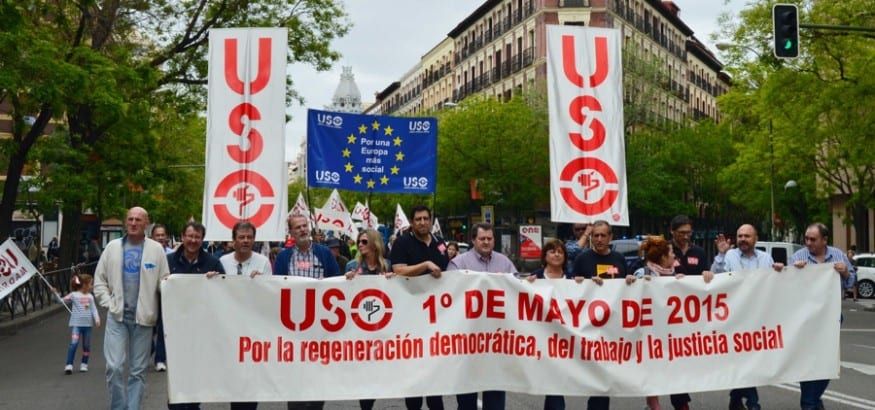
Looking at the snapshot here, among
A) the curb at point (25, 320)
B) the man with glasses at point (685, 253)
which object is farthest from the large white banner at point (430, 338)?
Result: the curb at point (25, 320)

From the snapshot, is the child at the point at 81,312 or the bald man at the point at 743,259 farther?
the child at the point at 81,312

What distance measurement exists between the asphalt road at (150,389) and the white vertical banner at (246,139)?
1.87 m

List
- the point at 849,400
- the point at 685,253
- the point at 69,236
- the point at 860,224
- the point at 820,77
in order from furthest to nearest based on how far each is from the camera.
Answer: the point at 860,224, the point at 69,236, the point at 820,77, the point at 849,400, the point at 685,253

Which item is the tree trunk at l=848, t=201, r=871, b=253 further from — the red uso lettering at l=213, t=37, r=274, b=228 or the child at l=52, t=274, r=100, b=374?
the red uso lettering at l=213, t=37, r=274, b=228

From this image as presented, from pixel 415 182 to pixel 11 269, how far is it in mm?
6111

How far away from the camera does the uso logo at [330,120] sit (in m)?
14.1

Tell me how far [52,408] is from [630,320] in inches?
221

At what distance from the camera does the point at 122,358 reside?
7.39m

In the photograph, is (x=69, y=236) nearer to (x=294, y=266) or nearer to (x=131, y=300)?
(x=131, y=300)

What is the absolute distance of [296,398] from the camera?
709 cm

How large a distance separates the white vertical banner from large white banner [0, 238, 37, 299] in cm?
627

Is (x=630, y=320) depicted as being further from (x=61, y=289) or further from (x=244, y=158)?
(x=61, y=289)

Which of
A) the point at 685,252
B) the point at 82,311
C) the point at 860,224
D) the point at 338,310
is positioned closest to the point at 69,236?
the point at 82,311

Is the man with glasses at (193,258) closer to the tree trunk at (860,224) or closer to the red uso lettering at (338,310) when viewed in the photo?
the red uso lettering at (338,310)
